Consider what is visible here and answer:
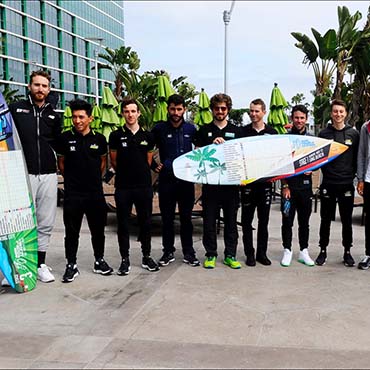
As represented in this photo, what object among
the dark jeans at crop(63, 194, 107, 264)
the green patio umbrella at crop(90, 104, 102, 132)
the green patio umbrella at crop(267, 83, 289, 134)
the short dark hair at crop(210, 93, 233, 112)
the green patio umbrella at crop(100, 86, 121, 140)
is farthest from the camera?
the green patio umbrella at crop(90, 104, 102, 132)

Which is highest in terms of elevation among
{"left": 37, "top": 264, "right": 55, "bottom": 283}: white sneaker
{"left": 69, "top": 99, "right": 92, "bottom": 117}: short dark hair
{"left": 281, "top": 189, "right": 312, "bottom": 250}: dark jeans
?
{"left": 69, "top": 99, "right": 92, "bottom": 117}: short dark hair

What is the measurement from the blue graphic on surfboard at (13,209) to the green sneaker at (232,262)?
6.54 ft

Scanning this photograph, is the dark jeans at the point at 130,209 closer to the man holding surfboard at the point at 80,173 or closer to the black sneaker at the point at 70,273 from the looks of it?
the man holding surfboard at the point at 80,173

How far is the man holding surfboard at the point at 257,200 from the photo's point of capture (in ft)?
15.9

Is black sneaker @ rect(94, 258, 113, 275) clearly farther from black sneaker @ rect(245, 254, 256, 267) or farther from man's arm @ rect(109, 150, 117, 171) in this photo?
black sneaker @ rect(245, 254, 256, 267)

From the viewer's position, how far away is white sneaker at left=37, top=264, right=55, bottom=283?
14.9 ft

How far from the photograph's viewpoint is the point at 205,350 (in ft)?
9.83

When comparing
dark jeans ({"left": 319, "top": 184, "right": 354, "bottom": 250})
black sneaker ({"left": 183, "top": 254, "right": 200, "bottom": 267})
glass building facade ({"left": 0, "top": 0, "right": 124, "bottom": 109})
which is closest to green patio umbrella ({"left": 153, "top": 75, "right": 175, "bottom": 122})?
black sneaker ({"left": 183, "top": 254, "right": 200, "bottom": 267})

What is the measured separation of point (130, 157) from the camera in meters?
4.59

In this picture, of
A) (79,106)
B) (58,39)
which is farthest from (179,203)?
(58,39)

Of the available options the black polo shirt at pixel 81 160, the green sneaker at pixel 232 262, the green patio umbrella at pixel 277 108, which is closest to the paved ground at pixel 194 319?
the green sneaker at pixel 232 262

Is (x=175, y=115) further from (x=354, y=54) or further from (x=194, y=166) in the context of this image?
(x=354, y=54)

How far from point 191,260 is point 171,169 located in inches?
40.8

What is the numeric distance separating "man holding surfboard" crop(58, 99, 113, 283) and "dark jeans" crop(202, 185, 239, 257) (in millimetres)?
1103
